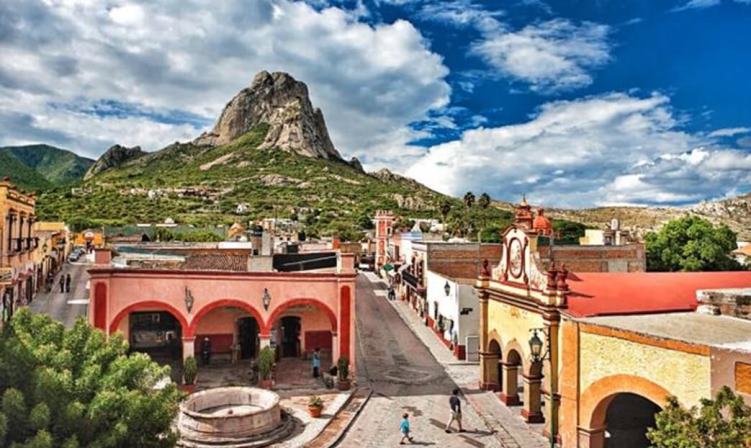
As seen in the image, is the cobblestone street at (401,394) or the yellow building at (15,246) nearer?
the cobblestone street at (401,394)

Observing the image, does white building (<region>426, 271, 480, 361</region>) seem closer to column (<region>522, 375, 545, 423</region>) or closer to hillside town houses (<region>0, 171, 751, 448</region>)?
hillside town houses (<region>0, 171, 751, 448</region>)

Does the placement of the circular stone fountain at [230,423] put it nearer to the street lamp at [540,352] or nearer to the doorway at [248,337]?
the doorway at [248,337]

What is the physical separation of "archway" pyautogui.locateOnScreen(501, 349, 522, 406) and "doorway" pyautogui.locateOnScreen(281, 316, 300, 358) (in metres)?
9.73

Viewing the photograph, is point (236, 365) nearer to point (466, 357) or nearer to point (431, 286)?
point (466, 357)

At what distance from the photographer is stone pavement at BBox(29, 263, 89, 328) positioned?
93.1 feet

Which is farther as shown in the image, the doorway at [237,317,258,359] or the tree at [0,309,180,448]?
the doorway at [237,317,258,359]

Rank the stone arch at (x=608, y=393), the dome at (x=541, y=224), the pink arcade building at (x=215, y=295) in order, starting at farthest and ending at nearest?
the dome at (x=541, y=224)
the pink arcade building at (x=215, y=295)
the stone arch at (x=608, y=393)

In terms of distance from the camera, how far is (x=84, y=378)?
9.94 metres

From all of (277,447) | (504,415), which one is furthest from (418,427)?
(277,447)

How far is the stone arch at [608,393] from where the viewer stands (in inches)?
488

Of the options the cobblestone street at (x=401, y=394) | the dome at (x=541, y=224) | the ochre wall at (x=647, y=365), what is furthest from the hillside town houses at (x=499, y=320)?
the cobblestone street at (x=401, y=394)

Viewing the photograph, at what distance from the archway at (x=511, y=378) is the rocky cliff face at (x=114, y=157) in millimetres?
135233

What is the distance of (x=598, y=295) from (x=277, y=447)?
33.9 feet

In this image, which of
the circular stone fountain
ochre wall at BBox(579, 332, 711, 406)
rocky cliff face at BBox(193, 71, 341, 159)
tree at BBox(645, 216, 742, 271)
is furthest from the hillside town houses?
rocky cliff face at BBox(193, 71, 341, 159)
